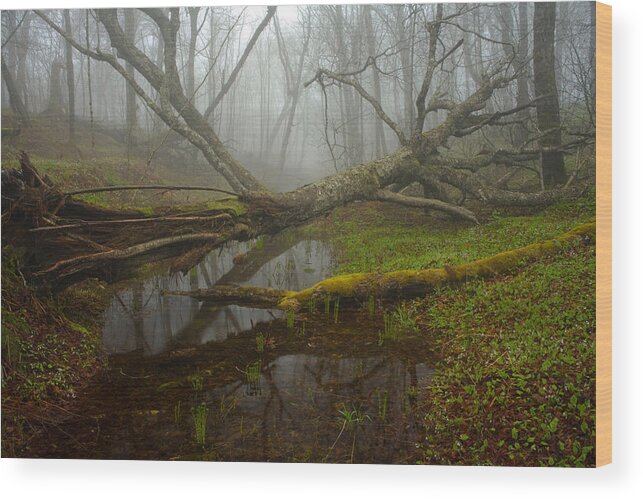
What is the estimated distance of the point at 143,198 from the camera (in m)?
3.82

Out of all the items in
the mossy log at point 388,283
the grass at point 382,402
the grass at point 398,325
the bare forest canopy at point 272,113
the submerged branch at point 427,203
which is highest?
the bare forest canopy at point 272,113

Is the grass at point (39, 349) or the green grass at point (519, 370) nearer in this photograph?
the green grass at point (519, 370)

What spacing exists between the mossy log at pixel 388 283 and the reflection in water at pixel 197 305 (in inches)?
2.6

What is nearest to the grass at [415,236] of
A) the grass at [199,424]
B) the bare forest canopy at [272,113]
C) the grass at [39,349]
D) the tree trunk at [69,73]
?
the bare forest canopy at [272,113]

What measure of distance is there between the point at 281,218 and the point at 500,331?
5.81 ft

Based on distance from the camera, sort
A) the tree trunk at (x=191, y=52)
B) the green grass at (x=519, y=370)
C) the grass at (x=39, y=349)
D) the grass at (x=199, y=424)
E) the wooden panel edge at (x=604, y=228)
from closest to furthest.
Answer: the green grass at (x=519, y=370) < the wooden panel edge at (x=604, y=228) < the grass at (x=199, y=424) < the grass at (x=39, y=349) < the tree trunk at (x=191, y=52)

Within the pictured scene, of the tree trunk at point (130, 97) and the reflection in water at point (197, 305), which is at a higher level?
the tree trunk at point (130, 97)

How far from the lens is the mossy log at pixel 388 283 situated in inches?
145

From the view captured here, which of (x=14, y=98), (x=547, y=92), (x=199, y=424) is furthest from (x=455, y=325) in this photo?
(x=14, y=98)

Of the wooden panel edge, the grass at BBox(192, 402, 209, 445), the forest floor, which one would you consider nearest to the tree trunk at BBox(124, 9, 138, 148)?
the forest floor

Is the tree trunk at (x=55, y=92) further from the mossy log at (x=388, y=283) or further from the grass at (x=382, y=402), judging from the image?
the grass at (x=382, y=402)

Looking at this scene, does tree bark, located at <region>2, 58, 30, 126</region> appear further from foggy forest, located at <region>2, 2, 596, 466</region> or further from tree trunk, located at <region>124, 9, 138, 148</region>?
tree trunk, located at <region>124, 9, 138, 148</region>

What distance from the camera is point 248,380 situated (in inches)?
142

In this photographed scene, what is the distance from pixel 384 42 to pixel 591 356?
2.62 metres
